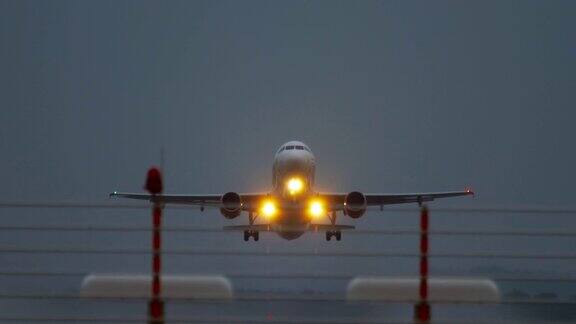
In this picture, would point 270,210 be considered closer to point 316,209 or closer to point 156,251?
point 316,209

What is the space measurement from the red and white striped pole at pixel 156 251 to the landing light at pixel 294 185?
1045 inches

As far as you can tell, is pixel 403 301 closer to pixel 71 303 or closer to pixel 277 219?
pixel 71 303

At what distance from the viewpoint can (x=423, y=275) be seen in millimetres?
5371

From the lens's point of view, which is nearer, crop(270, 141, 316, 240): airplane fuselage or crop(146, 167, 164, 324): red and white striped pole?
crop(146, 167, 164, 324): red and white striped pole

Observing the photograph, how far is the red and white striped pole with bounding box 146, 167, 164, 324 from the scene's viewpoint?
491 cm

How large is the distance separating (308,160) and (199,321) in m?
29.3

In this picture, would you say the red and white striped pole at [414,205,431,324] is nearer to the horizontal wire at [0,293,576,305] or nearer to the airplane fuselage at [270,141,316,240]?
the horizontal wire at [0,293,576,305]

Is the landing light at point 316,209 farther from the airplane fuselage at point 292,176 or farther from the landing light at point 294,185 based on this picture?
the landing light at point 294,185


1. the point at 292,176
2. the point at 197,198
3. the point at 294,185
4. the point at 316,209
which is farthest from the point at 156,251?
the point at 197,198

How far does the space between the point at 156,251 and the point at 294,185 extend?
89.0ft

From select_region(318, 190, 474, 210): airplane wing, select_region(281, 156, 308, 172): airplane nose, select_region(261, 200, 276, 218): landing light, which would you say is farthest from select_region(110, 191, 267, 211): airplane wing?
select_region(261, 200, 276, 218): landing light

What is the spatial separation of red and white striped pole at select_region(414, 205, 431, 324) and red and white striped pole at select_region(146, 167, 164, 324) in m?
1.46

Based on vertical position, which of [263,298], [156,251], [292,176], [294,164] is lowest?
[263,298]

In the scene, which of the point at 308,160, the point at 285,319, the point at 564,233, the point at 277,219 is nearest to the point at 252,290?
the point at 285,319
